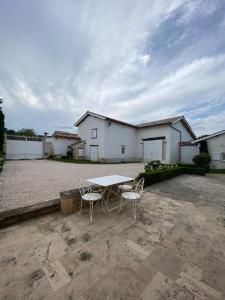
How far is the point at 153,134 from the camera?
1702 cm

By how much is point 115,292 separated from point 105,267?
0.35 meters

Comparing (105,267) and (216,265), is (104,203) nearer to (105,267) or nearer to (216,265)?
(105,267)

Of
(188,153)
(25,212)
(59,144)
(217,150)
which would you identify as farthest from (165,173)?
(59,144)

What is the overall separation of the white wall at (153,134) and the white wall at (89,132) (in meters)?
5.44

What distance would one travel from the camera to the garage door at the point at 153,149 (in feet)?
52.4

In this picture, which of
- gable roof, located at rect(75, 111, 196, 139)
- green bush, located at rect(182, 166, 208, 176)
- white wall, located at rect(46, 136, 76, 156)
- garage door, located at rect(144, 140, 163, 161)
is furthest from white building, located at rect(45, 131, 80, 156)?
green bush, located at rect(182, 166, 208, 176)

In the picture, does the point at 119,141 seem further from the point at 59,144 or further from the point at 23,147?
the point at 23,147

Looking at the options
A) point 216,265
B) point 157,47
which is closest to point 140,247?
point 216,265

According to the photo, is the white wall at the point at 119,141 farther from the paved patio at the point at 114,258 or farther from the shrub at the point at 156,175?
the paved patio at the point at 114,258

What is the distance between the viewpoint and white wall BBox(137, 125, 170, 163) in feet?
50.0

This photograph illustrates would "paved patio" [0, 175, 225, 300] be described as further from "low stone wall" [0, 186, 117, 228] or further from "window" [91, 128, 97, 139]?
"window" [91, 128, 97, 139]

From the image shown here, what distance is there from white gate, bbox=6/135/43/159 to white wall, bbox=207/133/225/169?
63.7 feet

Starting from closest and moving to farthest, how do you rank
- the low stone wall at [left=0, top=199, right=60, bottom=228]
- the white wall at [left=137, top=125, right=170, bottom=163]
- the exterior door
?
the low stone wall at [left=0, top=199, right=60, bottom=228] < the white wall at [left=137, top=125, right=170, bottom=163] < the exterior door

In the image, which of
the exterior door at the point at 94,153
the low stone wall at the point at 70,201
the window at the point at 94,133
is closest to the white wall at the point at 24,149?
the exterior door at the point at 94,153
